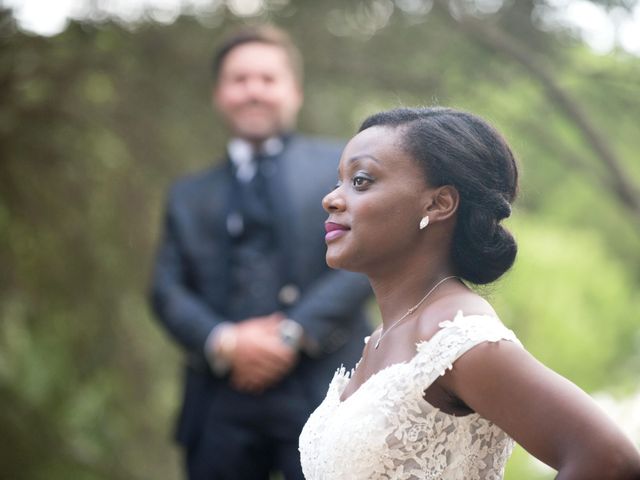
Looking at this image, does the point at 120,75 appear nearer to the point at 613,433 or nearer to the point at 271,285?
the point at 271,285

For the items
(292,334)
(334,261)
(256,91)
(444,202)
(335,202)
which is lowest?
(292,334)

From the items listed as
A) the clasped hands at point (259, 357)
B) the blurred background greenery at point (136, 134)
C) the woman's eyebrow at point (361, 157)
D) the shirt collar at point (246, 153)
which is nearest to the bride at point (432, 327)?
the woman's eyebrow at point (361, 157)

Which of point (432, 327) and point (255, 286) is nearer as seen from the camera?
point (432, 327)

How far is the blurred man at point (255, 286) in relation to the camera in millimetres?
4301

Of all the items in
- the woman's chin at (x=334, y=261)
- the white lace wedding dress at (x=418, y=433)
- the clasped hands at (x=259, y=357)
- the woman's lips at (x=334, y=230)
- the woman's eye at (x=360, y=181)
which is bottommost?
the clasped hands at (x=259, y=357)

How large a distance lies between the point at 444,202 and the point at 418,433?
51 cm

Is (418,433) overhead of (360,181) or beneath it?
beneath

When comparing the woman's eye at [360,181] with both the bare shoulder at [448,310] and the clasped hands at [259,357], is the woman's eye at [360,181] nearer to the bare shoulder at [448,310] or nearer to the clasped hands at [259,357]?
the bare shoulder at [448,310]

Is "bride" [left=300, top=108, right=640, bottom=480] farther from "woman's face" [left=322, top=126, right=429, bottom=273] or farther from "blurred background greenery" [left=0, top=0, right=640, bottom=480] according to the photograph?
"blurred background greenery" [left=0, top=0, right=640, bottom=480]

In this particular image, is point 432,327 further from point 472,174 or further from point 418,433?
point 472,174

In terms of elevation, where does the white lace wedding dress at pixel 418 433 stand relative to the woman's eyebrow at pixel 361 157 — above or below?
below

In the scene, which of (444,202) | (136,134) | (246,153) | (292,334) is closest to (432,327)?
(444,202)

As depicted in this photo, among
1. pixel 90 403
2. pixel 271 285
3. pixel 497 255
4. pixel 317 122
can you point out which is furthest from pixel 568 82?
pixel 497 255

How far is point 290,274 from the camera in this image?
4.41 metres
